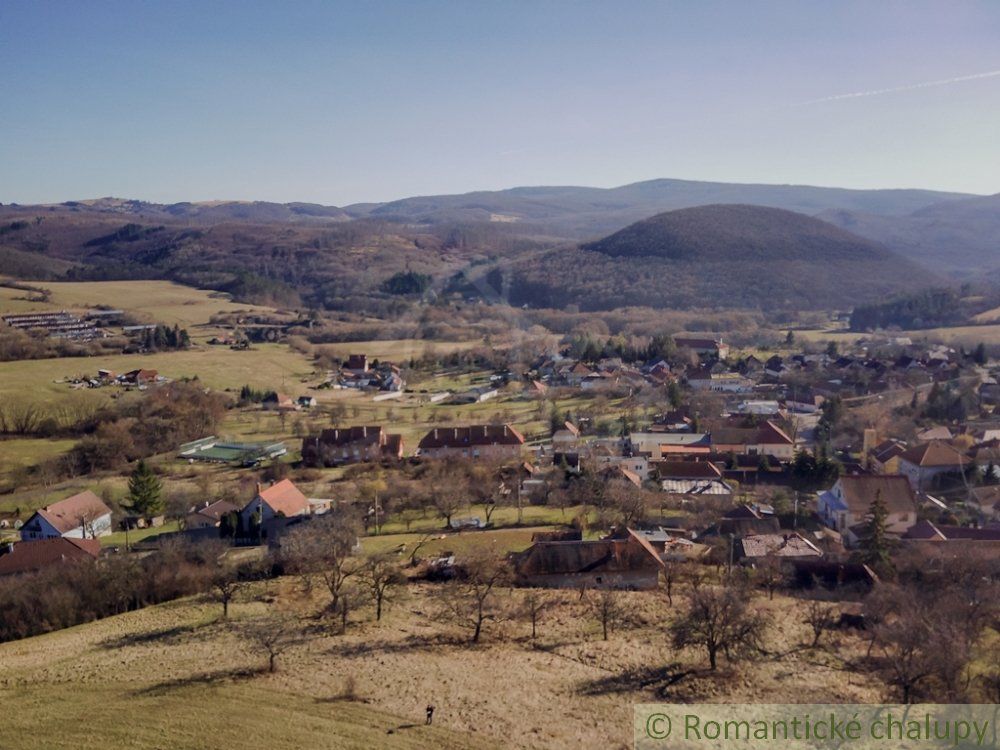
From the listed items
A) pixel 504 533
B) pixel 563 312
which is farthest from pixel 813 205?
pixel 504 533

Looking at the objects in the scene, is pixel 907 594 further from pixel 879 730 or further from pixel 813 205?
pixel 813 205

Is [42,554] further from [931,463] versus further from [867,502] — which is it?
[931,463]

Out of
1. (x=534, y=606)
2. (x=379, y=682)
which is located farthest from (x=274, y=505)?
(x=379, y=682)

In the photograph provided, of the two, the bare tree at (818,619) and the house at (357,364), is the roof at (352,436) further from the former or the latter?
the house at (357,364)

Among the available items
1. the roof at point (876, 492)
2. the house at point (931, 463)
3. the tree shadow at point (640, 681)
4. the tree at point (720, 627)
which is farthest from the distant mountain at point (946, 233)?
the tree shadow at point (640, 681)

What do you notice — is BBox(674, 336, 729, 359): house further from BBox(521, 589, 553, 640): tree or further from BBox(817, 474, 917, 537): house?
BBox(521, 589, 553, 640): tree

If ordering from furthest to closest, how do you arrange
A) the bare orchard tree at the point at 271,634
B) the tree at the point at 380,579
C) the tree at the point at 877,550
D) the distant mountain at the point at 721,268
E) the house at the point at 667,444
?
the distant mountain at the point at 721,268, the house at the point at 667,444, the tree at the point at 877,550, the tree at the point at 380,579, the bare orchard tree at the point at 271,634
